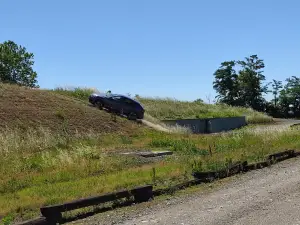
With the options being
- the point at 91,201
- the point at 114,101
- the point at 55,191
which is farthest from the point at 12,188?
the point at 114,101

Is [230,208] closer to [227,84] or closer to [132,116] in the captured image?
[132,116]

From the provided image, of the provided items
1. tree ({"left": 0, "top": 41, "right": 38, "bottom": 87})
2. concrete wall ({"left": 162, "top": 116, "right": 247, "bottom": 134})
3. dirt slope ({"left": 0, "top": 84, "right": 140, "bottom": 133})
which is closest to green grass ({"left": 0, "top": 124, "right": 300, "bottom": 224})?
→ dirt slope ({"left": 0, "top": 84, "right": 140, "bottom": 133})

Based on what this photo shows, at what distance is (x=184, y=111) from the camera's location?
1829 inches

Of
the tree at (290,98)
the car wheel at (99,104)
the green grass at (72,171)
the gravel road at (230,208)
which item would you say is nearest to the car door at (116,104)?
the car wheel at (99,104)

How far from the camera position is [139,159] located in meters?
16.8

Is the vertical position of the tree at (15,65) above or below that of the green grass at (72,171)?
above

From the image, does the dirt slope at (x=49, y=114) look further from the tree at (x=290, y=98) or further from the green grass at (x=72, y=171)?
Result: the tree at (x=290, y=98)

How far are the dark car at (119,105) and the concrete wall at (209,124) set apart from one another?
4.83 m

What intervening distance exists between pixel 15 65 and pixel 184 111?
31946 millimetres

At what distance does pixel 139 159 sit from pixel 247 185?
Answer: 657cm

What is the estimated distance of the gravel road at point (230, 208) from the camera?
7.57 m

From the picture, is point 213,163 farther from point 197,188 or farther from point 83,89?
point 83,89

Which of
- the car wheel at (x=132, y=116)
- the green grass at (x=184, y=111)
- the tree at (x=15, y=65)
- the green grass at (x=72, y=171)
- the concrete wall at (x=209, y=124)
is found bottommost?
the green grass at (x=72, y=171)

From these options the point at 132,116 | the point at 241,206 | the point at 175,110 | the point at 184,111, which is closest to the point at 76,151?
the point at 241,206
